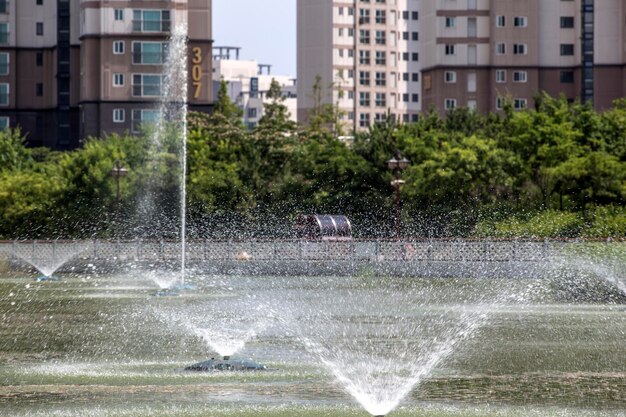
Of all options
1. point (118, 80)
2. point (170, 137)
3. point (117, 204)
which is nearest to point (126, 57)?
point (118, 80)

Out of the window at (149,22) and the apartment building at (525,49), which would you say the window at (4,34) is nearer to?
the window at (149,22)

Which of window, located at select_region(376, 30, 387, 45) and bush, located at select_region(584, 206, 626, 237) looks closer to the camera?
bush, located at select_region(584, 206, 626, 237)

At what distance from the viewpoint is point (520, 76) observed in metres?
97.9

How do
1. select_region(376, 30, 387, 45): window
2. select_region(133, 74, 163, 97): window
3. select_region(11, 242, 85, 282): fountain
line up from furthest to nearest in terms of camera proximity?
1. select_region(376, 30, 387, 45): window
2. select_region(133, 74, 163, 97): window
3. select_region(11, 242, 85, 282): fountain

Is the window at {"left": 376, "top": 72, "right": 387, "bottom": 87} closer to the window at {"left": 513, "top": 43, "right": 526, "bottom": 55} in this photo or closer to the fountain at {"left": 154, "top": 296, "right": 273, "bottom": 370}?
the window at {"left": 513, "top": 43, "right": 526, "bottom": 55}

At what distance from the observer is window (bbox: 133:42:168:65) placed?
3203 inches

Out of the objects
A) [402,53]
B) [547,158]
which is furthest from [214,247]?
[402,53]

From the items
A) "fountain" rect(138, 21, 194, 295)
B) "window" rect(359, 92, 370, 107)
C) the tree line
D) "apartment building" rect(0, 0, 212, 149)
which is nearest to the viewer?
the tree line

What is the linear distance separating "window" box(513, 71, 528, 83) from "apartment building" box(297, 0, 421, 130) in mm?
27425

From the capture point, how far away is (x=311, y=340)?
89.4 feet

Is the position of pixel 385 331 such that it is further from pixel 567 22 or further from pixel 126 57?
pixel 567 22

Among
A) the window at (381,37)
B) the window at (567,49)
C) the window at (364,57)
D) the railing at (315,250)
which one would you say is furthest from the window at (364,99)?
the railing at (315,250)

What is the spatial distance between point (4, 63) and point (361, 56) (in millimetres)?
49576

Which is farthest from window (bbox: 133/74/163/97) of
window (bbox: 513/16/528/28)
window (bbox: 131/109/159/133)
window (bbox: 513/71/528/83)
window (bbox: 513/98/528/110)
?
window (bbox: 513/98/528/110)
